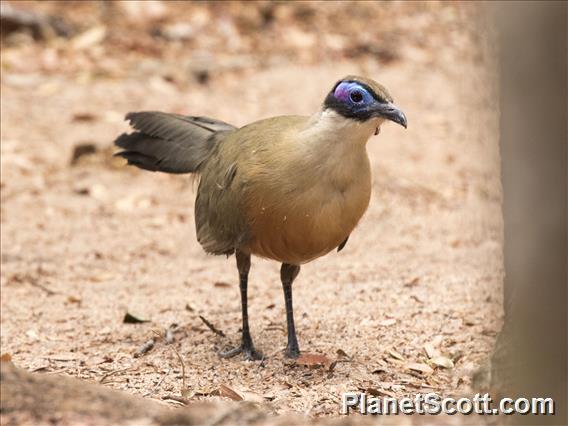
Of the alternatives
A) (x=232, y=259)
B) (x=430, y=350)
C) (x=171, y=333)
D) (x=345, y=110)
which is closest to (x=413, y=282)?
(x=430, y=350)

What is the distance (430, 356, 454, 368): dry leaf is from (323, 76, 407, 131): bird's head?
1.43 meters

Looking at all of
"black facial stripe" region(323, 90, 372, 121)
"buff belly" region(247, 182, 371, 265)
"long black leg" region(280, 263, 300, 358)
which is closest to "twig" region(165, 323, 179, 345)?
"long black leg" region(280, 263, 300, 358)

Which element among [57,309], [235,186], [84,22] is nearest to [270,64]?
[84,22]

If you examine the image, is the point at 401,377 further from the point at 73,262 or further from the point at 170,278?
the point at 73,262

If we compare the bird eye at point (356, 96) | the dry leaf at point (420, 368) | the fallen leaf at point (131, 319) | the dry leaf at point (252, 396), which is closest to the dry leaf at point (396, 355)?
the dry leaf at point (420, 368)

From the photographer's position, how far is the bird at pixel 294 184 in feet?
15.5

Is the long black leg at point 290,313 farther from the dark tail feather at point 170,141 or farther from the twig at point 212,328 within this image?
the dark tail feather at point 170,141

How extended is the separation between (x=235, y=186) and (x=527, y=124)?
224 cm

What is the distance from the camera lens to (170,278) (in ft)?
24.3

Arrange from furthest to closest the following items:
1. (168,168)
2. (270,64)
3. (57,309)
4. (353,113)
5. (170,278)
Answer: (270,64)
(170,278)
(57,309)
(168,168)
(353,113)

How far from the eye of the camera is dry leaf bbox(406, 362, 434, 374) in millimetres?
5188

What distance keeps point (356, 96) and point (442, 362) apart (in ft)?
5.22

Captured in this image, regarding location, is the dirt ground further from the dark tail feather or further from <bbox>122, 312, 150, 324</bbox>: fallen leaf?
the dark tail feather

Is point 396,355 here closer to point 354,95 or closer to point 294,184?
point 294,184
